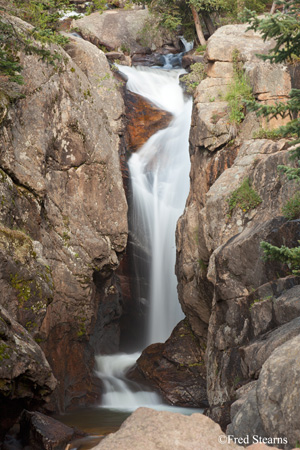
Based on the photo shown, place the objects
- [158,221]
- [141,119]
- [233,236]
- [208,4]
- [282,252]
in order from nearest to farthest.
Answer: [282,252] < [233,236] < [158,221] < [141,119] < [208,4]

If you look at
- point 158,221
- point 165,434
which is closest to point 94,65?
point 158,221

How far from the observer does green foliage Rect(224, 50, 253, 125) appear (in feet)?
61.4

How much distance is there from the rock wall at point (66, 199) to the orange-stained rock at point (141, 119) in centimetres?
690

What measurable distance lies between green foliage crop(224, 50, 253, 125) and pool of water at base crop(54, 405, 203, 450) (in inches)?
410

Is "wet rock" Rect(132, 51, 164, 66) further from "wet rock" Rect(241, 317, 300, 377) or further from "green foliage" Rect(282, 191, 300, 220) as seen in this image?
"wet rock" Rect(241, 317, 300, 377)

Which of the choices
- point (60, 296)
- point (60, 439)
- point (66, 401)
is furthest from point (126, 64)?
point (60, 439)

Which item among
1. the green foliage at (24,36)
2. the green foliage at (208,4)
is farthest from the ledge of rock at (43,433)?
the green foliage at (208,4)

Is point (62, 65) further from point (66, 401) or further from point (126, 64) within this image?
point (126, 64)

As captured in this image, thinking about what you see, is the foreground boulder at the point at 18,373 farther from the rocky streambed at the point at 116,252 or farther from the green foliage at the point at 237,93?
the green foliage at the point at 237,93

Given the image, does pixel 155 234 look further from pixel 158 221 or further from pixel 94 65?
pixel 94 65

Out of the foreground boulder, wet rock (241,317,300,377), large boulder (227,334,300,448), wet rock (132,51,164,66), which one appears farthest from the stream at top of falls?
large boulder (227,334,300,448)

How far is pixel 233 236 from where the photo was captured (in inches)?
543

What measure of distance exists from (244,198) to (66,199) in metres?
5.74

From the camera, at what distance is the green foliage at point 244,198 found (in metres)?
14.1
